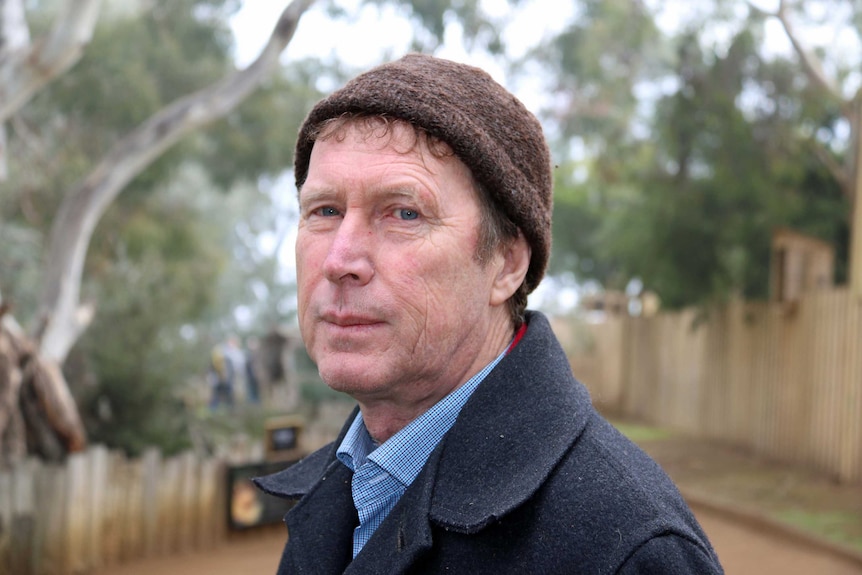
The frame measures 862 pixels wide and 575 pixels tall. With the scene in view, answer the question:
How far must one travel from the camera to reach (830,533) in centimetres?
826

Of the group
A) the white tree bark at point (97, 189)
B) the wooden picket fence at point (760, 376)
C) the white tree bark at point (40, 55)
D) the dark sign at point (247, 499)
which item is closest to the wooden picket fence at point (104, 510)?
the dark sign at point (247, 499)

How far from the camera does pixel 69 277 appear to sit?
27.8 ft

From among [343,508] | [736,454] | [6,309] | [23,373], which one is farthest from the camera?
[736,454]

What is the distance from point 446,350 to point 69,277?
7899 mm

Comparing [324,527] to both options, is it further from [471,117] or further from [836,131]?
[836,131]

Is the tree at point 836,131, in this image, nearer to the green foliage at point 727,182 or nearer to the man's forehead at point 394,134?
the green foliage at point 727,182

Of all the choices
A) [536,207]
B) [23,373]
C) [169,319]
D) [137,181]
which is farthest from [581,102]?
[536,207]

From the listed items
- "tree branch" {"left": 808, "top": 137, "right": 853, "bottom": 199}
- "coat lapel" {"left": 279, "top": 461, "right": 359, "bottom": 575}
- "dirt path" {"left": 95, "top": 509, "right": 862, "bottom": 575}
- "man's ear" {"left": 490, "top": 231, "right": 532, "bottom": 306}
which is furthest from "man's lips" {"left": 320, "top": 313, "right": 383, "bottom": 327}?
"tree branch" {"left": 808, "top": 137, "right": 853, "bottom": 199}

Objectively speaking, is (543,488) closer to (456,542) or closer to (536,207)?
(456,542)

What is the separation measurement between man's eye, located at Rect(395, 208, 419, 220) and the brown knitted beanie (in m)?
0.14

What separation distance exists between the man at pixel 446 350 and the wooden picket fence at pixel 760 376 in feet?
31.4

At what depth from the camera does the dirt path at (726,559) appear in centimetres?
758

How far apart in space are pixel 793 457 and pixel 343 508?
10997 mm

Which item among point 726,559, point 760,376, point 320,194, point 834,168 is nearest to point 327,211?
point 320,194
